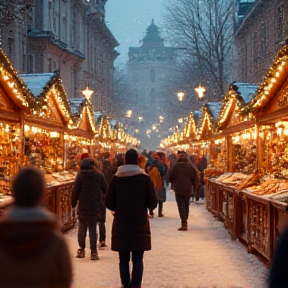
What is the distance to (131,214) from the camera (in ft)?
23.9

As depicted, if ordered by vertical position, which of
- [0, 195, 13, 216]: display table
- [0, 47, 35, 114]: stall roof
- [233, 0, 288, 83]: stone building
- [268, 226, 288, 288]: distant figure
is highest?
[233, 0, 288, 83]: stone building

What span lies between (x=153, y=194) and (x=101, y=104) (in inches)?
1985

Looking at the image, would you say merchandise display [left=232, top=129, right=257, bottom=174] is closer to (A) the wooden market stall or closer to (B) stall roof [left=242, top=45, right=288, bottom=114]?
(B) stall roof [left=242, top=45, right=288, bottom=114]

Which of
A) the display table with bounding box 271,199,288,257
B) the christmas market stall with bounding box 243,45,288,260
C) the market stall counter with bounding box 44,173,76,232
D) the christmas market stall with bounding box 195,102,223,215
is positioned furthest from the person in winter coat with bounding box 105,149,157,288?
the christmas market stall with bounding box 195,102,223,215

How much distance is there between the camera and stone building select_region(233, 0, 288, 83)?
101 feet

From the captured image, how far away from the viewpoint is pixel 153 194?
24.1 feet

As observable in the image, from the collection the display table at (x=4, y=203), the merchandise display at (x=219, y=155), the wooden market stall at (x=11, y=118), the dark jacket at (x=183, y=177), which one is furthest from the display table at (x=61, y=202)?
the merchandise display at (x=219, y=155)

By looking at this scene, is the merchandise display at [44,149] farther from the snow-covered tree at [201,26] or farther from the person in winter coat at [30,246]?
the snow-covered tree at [201,26]

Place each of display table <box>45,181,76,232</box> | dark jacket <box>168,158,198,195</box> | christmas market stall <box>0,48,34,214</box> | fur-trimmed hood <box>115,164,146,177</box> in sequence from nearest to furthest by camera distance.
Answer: fur-trimmed hood <box>115,164,146,177</box> < christmas market stall <box>0,48,34,214</box> < display table <box>45,181,76,232</box> < dark jacket <box>168,158,198,195</box>

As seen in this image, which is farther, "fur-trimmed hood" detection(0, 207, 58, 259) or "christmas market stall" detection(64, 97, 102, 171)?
"christmas market stall" detection(64, 97, 102, 171)

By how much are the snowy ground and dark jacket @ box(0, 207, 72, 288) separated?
5239mm

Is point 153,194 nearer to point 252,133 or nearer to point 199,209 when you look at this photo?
point 252,133

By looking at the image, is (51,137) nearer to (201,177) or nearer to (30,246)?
(201,177)

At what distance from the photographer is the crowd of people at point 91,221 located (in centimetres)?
296
